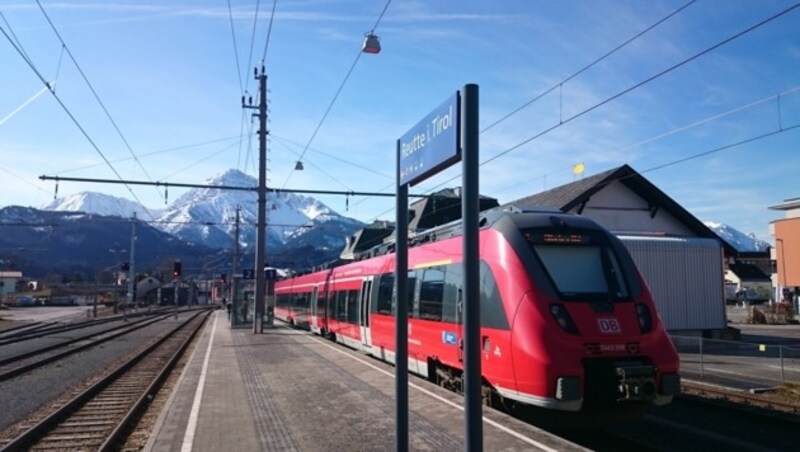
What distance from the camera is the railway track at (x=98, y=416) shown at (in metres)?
9.61

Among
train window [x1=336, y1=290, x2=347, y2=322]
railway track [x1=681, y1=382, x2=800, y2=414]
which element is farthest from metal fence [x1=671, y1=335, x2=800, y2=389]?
train window [x1=336, y1=290, x2=347, y2=322]

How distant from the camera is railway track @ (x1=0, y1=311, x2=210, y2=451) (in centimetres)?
961

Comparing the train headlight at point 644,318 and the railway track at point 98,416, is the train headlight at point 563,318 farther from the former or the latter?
the railway track at point 98,416

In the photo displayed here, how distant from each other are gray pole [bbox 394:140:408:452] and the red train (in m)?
3.51

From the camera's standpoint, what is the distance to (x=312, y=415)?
33.1 ft

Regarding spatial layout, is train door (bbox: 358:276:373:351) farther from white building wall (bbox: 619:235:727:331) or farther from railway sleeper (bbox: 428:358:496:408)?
white building wall (bbox: 619:235:727:331)

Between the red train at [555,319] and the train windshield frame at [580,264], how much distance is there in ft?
0.05

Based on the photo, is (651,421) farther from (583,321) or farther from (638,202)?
(638,202)

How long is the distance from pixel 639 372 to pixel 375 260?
36.2ft

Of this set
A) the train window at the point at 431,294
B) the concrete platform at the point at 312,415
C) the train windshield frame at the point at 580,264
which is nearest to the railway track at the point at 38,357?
the concrete platform at the point at 312,415

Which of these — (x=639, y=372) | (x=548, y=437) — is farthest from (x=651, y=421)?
(x=548, y=437)

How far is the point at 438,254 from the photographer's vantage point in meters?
12.8

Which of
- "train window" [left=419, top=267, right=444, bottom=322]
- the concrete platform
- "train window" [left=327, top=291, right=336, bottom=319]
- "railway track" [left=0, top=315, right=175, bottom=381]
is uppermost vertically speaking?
"train window" [left=419, top=267, right=444, bottom=322]

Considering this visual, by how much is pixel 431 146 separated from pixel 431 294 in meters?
8.08
